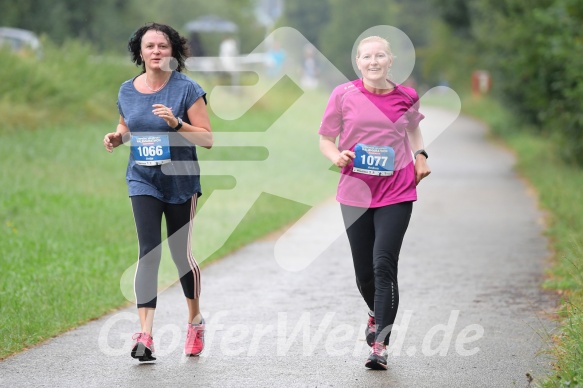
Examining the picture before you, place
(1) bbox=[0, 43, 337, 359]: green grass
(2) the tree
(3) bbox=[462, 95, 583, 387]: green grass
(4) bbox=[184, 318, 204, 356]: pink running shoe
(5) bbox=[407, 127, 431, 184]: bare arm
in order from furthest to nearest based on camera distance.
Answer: (2) the tree, (1) bbox=[0, 43, 337, 359]: green grass, (4) bbox=[184, 318, 204, 356]: pink running shoe, (5) bbox=[407, 127, 431, 184]: bare arm, (3) bbox=[462, 95, 583, 387]: green grass

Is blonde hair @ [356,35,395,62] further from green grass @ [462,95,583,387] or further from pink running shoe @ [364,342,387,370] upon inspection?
green grass @ [462,95,583,387]

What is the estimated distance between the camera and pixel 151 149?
6883 mm

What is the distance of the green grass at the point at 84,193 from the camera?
9094 mm

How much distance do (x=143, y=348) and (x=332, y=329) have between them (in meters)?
1.65

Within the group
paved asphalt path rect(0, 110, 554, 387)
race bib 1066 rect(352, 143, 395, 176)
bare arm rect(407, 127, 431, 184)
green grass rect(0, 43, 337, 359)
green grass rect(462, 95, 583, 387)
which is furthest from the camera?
green grass rect(0, 43, 337, 359)

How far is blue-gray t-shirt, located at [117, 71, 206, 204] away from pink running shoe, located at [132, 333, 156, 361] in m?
0.84

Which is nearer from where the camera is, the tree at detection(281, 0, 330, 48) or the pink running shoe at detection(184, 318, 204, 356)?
the pink running shoe at detection(184, 318, 204, 356)

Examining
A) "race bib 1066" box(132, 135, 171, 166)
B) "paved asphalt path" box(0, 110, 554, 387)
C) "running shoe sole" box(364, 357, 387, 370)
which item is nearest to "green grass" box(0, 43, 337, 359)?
"paved asphalt path" box(0, 110, 554, 387)

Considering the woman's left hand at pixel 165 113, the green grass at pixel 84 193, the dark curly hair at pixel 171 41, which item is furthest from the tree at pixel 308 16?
the woman's left hand at pixel 165 113

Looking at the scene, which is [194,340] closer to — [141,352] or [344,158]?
[141,352]

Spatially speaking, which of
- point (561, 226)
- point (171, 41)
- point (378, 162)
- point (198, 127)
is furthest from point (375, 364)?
point (561, 226)

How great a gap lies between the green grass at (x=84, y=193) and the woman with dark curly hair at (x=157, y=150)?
1045 mm

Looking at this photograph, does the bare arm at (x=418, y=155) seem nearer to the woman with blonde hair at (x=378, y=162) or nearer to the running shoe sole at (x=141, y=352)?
the woman with blonde hair at (x=378, y=162)

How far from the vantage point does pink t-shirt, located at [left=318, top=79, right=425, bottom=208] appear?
6.78 m
